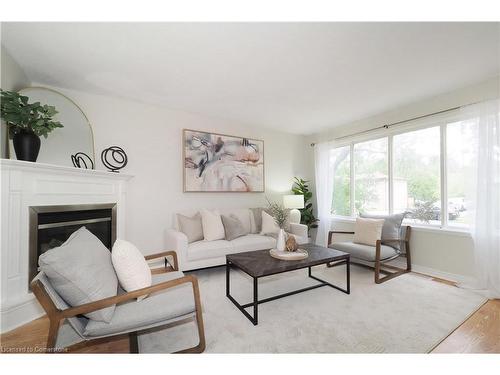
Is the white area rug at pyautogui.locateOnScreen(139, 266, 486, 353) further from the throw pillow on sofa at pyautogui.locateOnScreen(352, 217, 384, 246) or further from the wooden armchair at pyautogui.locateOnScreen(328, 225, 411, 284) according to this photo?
the throw pillow on sofa at pyautogui.locateOnScreen(352, 217, 384, 246)

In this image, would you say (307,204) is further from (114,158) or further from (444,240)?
(114,158)

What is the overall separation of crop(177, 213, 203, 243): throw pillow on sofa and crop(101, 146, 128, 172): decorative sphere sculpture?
1127 millimetres

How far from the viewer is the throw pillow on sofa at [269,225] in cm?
380

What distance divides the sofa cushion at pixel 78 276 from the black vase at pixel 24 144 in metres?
1.32

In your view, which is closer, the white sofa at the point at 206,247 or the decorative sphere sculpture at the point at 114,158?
the white sofa at the point at 206,247

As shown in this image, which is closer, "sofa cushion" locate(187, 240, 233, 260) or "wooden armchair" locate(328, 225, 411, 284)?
"wooden armchair" locate(328, 225, 411, 284)

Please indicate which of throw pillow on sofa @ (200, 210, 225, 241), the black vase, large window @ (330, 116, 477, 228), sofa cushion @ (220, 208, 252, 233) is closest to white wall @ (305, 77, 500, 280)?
large window @ (330, 116, 477, 228)

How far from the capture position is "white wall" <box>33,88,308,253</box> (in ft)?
10.2

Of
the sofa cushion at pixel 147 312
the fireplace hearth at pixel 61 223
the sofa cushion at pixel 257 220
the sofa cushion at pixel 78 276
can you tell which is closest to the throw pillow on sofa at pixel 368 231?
the sofa cushion at pixel 257 220

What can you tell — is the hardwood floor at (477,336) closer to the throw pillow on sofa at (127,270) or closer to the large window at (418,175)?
the large window at (418,175)

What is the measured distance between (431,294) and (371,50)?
2.73 meters

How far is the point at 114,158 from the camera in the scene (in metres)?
3.14

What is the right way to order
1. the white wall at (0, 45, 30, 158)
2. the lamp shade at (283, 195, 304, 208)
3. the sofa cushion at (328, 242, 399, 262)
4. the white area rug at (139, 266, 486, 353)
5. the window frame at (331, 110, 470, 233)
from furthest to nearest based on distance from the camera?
the lamp shade at (283, 195, 304, 208) → the window frame at (331, 110, 470, 233) → the sofa cushion at (328, 242, 399, 262) → the white wall at (0, 45, 30, 158) → the white area rug at (139, 266, 486, 353)
